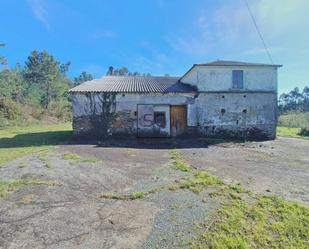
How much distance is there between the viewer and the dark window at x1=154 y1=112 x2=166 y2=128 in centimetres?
1503

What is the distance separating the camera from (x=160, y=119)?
1511 centimetres

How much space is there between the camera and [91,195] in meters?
5.16

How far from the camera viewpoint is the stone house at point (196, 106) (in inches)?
571

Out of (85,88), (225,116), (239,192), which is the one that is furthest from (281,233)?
(85,88)

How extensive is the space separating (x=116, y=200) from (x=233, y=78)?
12609mm

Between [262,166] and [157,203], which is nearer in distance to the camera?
[157,203]

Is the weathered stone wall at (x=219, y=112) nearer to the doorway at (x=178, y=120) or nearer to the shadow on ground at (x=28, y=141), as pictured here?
the doorway at (x=178, y=120)

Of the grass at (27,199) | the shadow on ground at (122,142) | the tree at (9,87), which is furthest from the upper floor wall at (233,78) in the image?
the tree at (9,87)

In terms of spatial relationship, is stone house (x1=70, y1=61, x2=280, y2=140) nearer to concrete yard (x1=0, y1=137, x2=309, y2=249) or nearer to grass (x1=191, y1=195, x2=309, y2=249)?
concrete yard (x1=0, y1=137, x2=309, y2=249)

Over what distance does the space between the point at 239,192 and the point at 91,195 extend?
3.19m

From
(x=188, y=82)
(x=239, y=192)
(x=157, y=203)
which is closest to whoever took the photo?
(x=157, y=203)

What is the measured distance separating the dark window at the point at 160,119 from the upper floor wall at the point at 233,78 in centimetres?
280

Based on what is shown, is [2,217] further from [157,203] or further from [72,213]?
[157,203]

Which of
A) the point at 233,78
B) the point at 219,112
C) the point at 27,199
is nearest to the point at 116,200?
the point at 27,199
